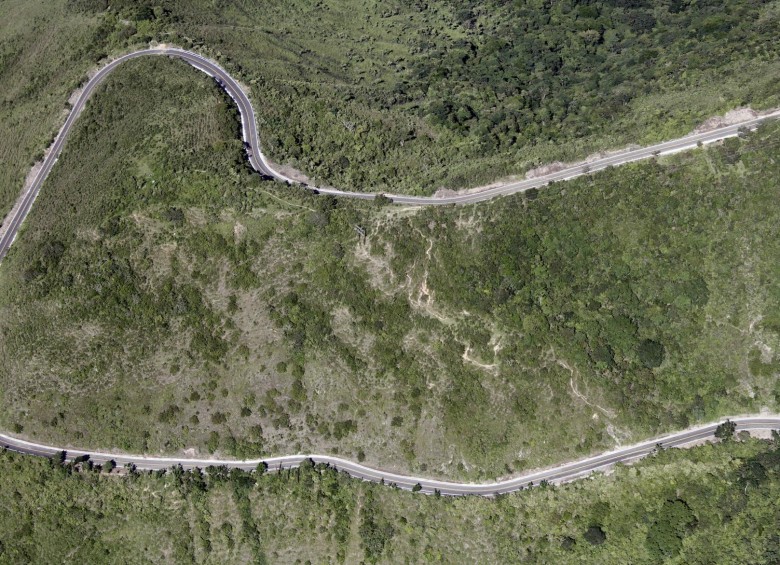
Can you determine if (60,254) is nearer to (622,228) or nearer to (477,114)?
(477,114)

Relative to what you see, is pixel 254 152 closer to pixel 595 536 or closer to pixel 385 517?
pixel 385 517

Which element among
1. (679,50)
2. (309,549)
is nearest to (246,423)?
(309,549)

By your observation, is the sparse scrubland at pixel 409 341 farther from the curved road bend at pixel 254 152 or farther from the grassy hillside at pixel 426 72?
the curved road bend at pixel 254 152

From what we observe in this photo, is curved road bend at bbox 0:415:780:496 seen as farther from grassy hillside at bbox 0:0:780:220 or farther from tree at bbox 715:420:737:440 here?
grassy hillside at bbox 0:0:780:220

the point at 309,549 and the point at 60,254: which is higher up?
the point at 60,254

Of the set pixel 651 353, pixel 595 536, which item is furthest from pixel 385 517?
pixel 651 353

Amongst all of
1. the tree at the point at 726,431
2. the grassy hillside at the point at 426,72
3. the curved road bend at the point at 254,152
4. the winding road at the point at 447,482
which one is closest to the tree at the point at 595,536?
the winding road at the point at 447,482

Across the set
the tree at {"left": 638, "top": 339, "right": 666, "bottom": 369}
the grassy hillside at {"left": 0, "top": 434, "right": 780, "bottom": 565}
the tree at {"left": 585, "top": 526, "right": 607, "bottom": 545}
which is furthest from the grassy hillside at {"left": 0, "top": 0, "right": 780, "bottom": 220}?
the tree at {"left": 585, "top": 526, "right": 607, "bottom": 545}
